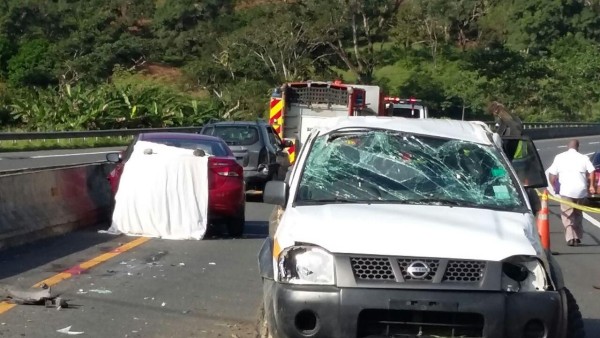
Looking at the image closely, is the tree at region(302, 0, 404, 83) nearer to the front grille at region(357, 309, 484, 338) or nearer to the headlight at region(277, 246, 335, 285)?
the headlight at region(277, 246, 335, 285)

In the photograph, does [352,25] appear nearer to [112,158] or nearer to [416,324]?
[112,158]

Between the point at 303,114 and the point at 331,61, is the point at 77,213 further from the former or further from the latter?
the point at 331,61

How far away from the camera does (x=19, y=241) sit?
13.8 meters

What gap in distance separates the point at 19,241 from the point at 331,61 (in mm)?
53477

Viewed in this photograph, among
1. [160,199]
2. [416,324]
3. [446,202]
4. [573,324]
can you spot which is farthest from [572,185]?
[416,324]

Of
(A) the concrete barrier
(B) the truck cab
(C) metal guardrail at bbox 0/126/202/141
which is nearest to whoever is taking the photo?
(A) the concrete barrier

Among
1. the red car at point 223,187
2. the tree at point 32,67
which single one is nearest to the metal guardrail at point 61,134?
the red car at point 223,187

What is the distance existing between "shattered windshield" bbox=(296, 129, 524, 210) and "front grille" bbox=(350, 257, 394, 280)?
3.05 ft

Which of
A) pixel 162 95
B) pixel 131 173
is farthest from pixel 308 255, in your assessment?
pixel 162 95

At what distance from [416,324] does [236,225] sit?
32.9ft

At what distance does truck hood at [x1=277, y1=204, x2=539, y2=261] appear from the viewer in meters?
6.61

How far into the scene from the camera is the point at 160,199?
15438mm

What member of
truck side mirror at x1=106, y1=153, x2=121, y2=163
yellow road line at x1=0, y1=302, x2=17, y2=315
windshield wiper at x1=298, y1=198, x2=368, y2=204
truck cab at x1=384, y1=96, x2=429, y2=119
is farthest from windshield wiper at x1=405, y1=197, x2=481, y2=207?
truck cab at x1=384, y1=96, x2=429, y2=119

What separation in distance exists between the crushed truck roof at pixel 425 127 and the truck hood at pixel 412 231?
1017 mm
